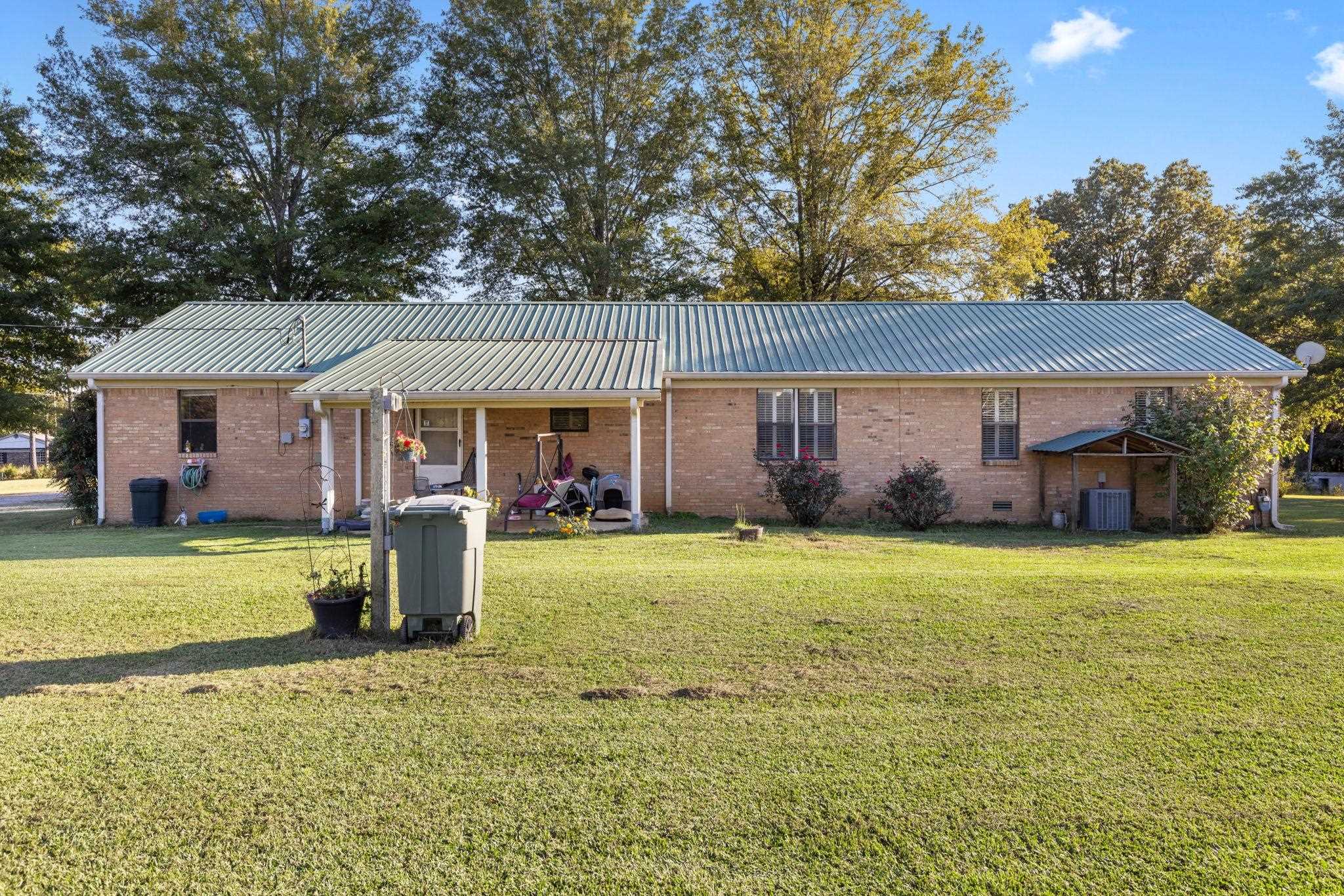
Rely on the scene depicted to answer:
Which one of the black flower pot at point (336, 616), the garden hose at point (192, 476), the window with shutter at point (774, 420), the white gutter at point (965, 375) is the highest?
the white gutter at point (965, 375)

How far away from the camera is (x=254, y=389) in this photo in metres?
15.1

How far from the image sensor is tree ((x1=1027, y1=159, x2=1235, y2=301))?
34.8 meters

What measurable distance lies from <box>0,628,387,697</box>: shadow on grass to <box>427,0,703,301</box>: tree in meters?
23.0

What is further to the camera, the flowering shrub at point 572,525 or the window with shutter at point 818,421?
the window with shutter at point 818,421

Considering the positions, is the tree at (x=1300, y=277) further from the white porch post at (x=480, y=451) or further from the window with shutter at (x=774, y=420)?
the white porch post at (x=480, y=451)

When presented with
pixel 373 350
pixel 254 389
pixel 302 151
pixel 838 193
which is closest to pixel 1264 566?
pixel 373 350

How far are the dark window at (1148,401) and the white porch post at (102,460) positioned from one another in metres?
20.0

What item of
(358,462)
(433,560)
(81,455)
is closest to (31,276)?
(81,455)

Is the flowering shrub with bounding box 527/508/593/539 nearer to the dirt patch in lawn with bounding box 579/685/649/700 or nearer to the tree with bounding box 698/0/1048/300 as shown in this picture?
the dirt patch in lawn with bounding box 579/685/649/700

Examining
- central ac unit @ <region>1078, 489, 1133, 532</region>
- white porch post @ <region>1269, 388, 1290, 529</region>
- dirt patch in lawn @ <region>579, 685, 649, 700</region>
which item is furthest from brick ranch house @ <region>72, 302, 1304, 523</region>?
dirt patch in lawn @ <region>579, 685, 649, 700</region>

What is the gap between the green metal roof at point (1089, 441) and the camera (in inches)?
532

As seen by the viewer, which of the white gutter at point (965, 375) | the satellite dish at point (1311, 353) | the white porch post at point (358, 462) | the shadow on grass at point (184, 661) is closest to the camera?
the shadow on grass at point (184, 661)

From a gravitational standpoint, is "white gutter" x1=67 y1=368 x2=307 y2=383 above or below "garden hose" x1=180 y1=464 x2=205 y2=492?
above

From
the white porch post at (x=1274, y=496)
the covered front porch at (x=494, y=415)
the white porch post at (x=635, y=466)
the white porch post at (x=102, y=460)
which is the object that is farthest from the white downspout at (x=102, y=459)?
the white porch post at (x=1274, y=496)
